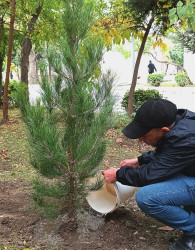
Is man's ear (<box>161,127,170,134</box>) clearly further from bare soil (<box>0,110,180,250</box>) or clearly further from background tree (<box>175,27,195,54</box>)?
background tree (<box>175,27,195,54</box>)

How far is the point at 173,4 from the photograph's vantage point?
6348mm

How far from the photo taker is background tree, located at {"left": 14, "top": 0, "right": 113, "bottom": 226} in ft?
7.71

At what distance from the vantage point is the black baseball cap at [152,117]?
2.30 meters

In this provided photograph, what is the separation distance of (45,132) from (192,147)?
3.25 ft

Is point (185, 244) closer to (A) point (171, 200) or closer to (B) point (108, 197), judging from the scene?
(A) point (171, 200)

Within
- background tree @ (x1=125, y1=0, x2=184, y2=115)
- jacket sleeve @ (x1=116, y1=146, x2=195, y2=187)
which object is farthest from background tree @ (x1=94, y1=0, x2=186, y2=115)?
jacket sleeve @ (x1=116, y1=146, x2=195, y2=187)

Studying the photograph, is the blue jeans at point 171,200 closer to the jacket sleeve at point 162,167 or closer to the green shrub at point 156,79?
the jacket sleeve at point 162,167

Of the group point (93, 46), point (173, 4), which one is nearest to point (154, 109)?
point (93, 46)

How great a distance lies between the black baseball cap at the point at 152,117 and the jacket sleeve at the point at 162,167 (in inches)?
7.5

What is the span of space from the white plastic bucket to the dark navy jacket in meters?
0.36

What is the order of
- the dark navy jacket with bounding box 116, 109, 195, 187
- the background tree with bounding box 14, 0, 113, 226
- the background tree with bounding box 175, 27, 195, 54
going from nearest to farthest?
the dark navy jacket with bounding box 116, 109, 195, 187, the background tree with bounding box 14, 0, 113, 226, the background tree with bounding box 175, 27, 195, 54

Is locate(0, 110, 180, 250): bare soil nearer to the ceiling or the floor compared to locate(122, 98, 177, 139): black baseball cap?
nearer to the floor

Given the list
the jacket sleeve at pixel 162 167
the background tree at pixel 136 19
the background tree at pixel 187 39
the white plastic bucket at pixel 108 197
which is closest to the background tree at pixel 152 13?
the background tree at pixel 136 19

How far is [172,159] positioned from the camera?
2254 millimetres
